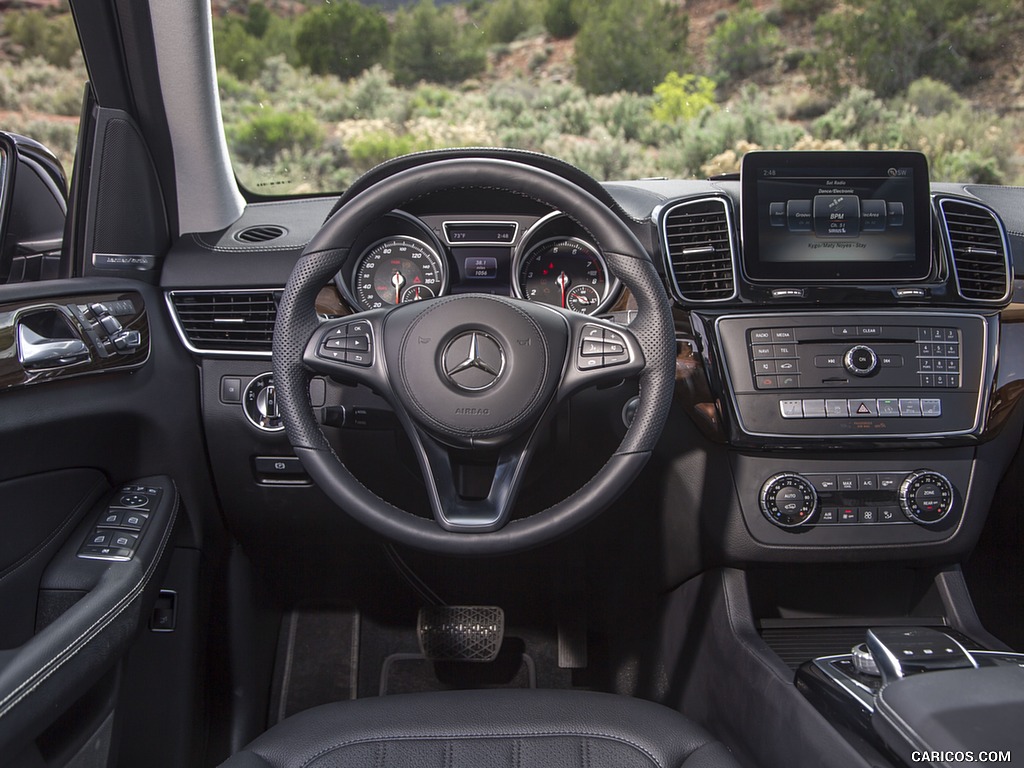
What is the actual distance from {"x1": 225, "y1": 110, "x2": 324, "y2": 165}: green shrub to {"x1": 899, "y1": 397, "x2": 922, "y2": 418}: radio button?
5.59 ft

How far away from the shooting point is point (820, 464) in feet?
6.68

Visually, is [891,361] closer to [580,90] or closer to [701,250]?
[701,250]

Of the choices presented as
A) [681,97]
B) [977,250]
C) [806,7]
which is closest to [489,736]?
[977,250]

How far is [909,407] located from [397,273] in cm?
115

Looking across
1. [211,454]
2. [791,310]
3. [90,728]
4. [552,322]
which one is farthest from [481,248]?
[90,728]

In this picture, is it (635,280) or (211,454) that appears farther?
(211,454)

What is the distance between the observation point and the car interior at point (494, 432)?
1.56 m

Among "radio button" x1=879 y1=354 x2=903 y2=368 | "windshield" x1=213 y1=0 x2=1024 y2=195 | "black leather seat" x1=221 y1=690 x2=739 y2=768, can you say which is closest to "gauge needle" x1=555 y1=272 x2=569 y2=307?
"windshield" x1=213 y1=0 x2=1024 y2=195

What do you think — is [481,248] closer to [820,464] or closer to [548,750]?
[820,464]

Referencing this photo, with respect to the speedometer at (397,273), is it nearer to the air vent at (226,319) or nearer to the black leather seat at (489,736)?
the air vent at (226,319)

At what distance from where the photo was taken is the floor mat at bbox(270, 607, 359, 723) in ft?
8.31

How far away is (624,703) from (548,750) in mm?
184

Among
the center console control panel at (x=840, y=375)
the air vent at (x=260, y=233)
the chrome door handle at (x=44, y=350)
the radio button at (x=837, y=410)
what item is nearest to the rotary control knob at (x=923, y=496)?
the center console control panel at (x=840, y=375)

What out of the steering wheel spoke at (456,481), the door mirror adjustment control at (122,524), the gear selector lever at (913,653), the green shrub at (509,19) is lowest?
the door mirror adjustment control at (122,524)
